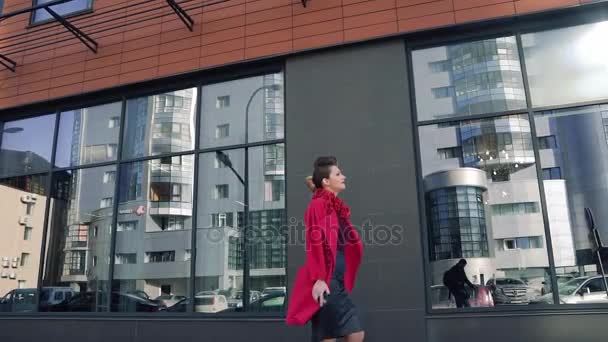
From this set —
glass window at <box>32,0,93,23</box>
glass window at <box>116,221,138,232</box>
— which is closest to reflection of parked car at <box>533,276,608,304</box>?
glass window at <box>116,221,138,232</box>

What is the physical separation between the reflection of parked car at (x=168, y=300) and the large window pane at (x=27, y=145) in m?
3.44

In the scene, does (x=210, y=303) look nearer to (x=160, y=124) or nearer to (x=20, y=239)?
(x=160, y=124)

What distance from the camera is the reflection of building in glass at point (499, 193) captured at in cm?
614

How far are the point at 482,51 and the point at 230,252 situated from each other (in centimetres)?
460

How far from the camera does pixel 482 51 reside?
6859 millimetres

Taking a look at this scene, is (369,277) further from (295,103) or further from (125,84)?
(125,84)

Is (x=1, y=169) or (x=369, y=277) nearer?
(x=369, y=277)

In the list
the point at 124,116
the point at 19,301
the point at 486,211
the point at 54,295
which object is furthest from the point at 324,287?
the point at 19,301

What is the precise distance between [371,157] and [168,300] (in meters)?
3.73

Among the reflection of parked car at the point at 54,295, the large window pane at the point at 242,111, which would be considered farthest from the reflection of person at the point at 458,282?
the reflection of parked car at the point at 54,295

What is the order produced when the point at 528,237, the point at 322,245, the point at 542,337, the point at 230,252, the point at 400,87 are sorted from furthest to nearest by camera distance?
the point at 230,252
the point at 400,87
the point at 528,237
the point at 542,337
the point at 322,245

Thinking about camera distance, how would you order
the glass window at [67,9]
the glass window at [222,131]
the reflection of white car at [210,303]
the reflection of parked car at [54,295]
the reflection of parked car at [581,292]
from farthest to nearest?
the glass window at [67,9]
the reflection of parked car at [54,295]
the glass window at [222,131]
the reflection of white car at [210,303]
the reflection of parked car at [581,292]

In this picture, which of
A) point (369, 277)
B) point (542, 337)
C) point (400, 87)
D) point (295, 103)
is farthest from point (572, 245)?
point (295, 103)

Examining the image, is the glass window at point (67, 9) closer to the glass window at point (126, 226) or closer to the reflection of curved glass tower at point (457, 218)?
the glass window at point (126, 226)
